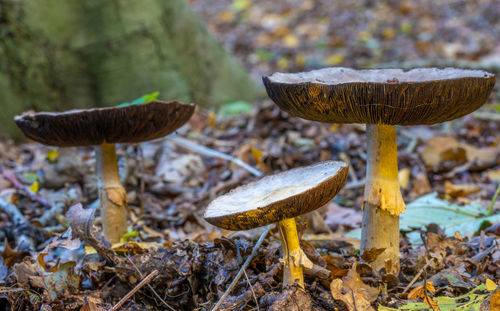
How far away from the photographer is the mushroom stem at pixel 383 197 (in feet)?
7.88

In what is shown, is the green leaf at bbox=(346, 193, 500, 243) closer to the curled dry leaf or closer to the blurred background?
the curled dry leaf

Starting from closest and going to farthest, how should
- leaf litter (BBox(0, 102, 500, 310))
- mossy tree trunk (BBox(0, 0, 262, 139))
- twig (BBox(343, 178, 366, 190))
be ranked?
leaf litter (BBox(0, 102, 500, 310)) → twig (BBox(343, 178, 366, 190)) → mossy tree trunk (BBox(0, 0, 262, 139))

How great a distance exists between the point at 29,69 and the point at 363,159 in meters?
3.83

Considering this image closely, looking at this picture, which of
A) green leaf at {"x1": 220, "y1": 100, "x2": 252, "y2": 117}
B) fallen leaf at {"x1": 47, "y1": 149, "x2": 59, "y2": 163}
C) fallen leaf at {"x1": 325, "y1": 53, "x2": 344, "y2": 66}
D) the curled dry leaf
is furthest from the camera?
fallen leaf at {"x1": 325, "y1": 53, "x2": 344, "y2": 66}

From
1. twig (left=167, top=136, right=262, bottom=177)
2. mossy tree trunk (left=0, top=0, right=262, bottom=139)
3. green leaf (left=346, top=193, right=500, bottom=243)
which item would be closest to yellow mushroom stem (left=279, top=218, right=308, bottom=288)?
green leaf (left=346, top=193, right=500, bottom=243)

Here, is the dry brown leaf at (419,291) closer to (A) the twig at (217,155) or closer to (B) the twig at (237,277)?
(B) the twig at (237,277)

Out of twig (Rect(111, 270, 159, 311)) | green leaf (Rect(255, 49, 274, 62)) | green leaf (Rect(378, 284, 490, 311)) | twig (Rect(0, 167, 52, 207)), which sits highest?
green leaf (Rect(255, 49, 274, 62))

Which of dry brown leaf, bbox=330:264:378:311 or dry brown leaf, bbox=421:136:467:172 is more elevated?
dry brown leaf, bbox=421:136:467:172

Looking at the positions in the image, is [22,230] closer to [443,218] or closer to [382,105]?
[382,105]

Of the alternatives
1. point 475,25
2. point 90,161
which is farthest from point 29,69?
point 475,25

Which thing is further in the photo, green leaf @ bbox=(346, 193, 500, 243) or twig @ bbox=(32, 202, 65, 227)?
twig @ bbox=(32, 202, 65, 227)

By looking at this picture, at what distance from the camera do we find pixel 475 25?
1010cm

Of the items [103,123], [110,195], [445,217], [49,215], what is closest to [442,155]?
[445,217]

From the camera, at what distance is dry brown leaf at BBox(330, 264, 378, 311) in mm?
1986
